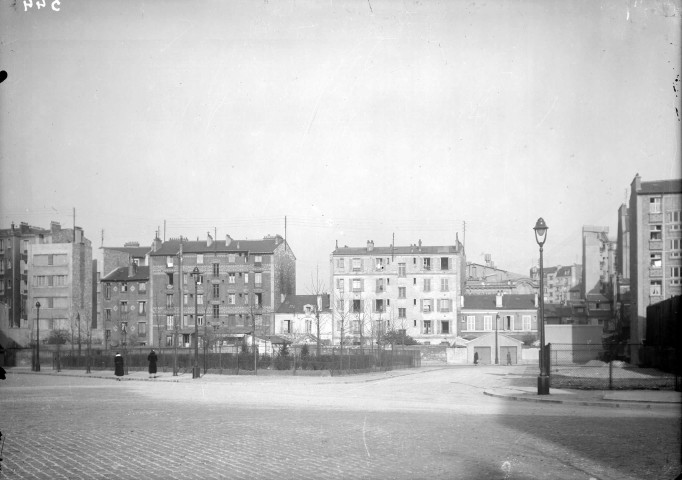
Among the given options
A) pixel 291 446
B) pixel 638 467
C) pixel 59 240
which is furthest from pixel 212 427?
pixel 59 240

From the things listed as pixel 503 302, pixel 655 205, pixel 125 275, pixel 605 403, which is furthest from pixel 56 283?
pixel 605 403

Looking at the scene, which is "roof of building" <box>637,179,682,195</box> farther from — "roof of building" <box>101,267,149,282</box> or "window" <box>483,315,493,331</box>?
"roof of building" <box>101,267,149,282</box>

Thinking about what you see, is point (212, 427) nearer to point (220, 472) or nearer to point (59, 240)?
point (220, 472)

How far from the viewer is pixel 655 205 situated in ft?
231

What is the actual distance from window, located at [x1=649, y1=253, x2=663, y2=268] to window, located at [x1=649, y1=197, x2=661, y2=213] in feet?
13.9

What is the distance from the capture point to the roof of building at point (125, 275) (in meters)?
84.3

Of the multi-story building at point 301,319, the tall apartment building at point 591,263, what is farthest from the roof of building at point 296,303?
the tall apartment building at point 591,263

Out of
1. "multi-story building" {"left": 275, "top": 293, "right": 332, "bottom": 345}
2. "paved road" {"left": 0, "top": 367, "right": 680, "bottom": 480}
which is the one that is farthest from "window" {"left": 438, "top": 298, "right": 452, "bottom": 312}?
"paved road" {"left": 0, "top": 367, "right": 680, "bottom": 480}

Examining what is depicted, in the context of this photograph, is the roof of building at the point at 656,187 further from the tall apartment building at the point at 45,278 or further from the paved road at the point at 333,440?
the tall apartment building at the point at 45,278

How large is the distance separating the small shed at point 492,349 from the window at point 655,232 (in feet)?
56.1

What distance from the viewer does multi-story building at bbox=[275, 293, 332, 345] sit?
8181 centimetres

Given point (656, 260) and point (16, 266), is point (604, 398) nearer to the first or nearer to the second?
point (656, 260)

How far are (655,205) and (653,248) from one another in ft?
13.9

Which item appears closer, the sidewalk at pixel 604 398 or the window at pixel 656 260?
the sidewalk at pixel 604 398
